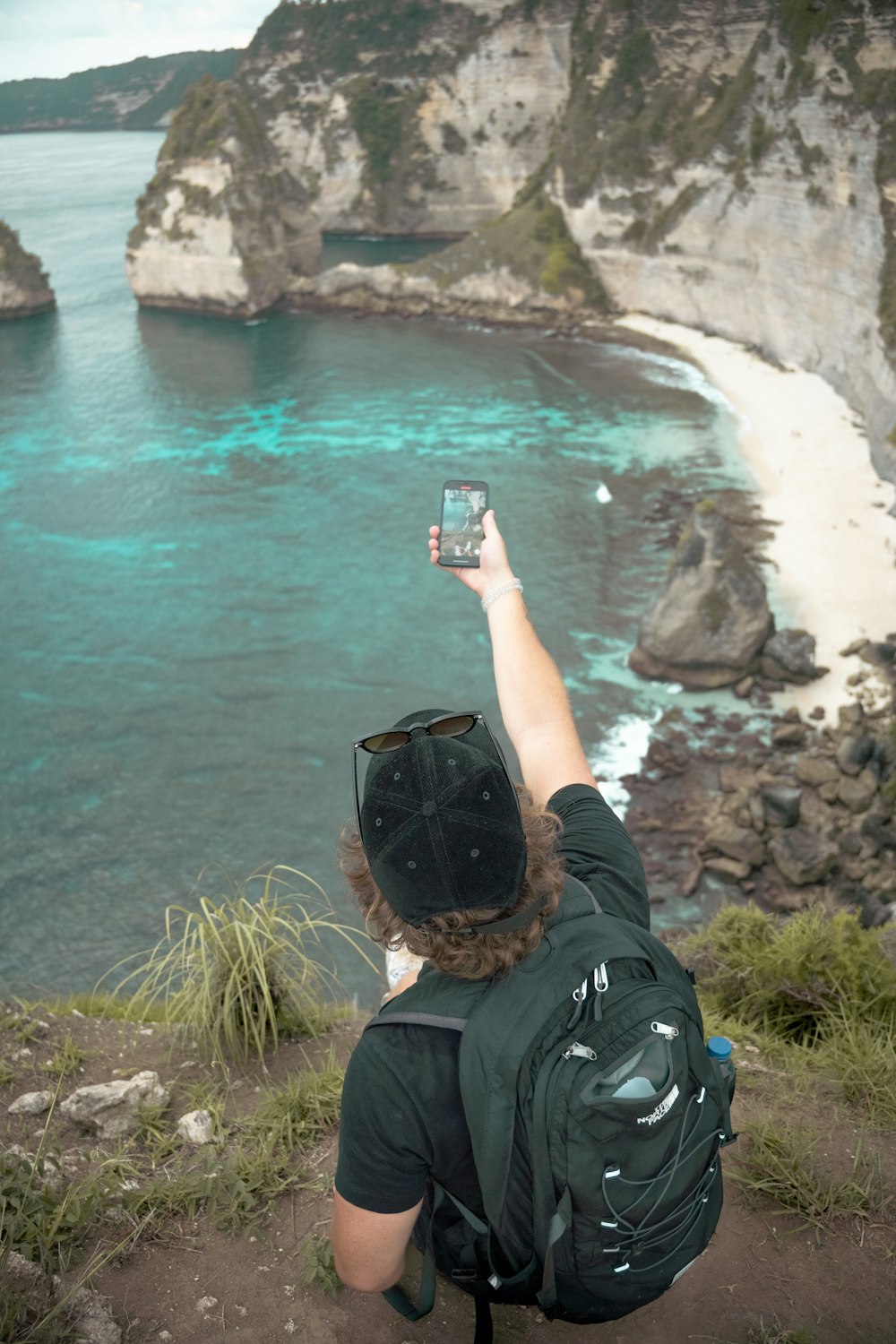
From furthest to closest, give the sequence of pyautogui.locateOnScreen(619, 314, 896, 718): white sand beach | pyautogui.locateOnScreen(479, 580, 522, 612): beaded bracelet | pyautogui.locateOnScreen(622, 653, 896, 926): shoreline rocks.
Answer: pyautogui.locateOnScreen(619, 314, 896, 718): white sand beach → pyautogui.locateOnScreen(622, 653, 896, 926): shoreline rocks → pyautogui.locateOnScreen(479, 580, 522, 612): beaded bracelet

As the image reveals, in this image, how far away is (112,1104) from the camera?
4.02 metres

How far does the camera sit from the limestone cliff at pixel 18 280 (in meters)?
44.0

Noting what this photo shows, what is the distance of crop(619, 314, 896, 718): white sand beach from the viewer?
1978 centimetres

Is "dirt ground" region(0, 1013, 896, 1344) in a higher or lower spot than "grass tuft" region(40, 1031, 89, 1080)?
higher

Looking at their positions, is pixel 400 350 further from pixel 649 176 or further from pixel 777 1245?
pixel 777 1245

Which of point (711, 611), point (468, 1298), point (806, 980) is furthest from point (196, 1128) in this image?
point (711, 611)

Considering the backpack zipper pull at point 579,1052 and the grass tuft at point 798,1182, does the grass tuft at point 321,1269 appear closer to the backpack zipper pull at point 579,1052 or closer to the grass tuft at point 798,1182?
the grass tuft at point 798,1182

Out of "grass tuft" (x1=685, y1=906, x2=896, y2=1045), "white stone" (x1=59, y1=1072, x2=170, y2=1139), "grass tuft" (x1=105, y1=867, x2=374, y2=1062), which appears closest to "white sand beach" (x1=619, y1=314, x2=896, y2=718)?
"grass tuft" (x1=685, y1=906, x2=896, y2=1045)

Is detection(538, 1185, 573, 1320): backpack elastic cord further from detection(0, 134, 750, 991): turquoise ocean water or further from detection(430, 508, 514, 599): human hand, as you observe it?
detection(0, 134, 750, 991): turquoise ocean water

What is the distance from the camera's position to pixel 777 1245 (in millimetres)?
3326

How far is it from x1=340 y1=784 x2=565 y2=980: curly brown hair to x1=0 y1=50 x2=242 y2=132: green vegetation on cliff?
193ft

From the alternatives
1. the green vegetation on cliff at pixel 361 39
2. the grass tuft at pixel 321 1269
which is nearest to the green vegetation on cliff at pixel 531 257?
the green vegetation on cliff at pixel 361 39

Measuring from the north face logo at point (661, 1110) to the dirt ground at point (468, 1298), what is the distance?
4.47ft

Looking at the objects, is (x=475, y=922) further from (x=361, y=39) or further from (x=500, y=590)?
(x=361, y=39)
